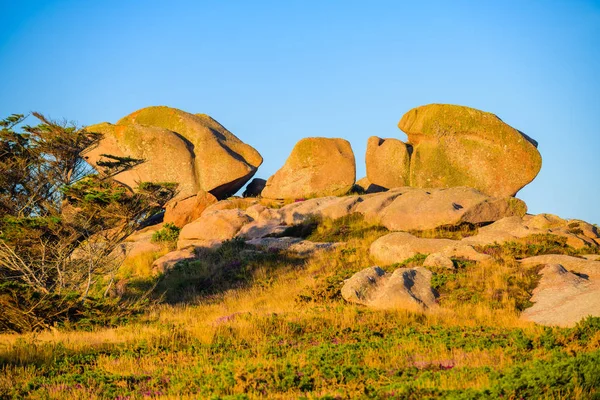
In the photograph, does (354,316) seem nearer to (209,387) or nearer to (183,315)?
(183,315)

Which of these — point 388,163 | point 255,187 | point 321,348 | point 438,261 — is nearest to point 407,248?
point 438,261

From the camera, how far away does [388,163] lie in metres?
38.0

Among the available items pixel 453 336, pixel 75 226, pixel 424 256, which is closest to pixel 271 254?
pixel 424 256

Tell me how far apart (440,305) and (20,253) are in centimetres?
1246

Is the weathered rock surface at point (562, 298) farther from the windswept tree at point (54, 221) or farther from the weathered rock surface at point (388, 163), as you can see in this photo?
the weathered rock surface at point (388, 163)

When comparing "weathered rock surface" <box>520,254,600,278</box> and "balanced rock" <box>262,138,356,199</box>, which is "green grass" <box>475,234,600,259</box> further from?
"balanced rock" <box>262,138,356,199</box>

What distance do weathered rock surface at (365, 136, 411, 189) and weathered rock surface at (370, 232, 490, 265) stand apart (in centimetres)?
1448

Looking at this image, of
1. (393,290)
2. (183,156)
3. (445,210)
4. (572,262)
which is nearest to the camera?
(393,290)

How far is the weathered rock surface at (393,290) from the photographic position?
16.7 meters

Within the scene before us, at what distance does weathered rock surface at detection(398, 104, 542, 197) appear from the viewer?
117 ft

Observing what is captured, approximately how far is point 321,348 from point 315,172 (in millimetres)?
26009

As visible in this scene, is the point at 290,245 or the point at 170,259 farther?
the point at 170,259

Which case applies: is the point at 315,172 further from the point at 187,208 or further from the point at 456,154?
the point at 456,154

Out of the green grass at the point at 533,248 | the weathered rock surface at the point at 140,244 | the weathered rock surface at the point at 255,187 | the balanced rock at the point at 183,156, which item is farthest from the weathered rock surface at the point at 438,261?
the weathered rock surface at the point at 255,187
